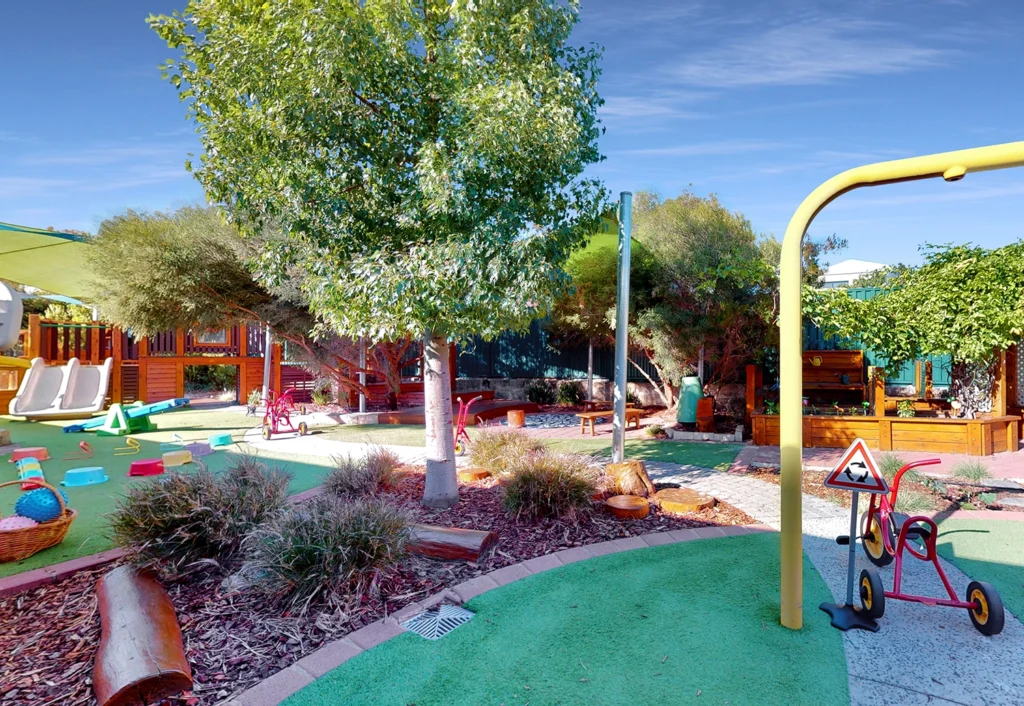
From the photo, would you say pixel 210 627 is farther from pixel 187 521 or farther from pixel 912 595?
pixel 912 595

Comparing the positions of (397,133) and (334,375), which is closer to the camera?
(397,133)

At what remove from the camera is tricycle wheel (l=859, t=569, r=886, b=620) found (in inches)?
130

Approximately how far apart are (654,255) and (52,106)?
9494mm

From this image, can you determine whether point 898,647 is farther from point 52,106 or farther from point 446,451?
point 52,106

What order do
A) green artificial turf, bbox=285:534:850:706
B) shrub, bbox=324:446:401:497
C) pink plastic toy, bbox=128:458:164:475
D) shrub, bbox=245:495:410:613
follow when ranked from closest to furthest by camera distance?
1. green artificial turf, bbox=285:534:850:706
2. shrub, bbox=245:495:410:613
3. shrub, bbox=324:446:401:497
4. pink plastic toy, bbox=128:458:164:475

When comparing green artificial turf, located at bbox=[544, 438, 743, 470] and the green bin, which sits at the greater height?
the green bin

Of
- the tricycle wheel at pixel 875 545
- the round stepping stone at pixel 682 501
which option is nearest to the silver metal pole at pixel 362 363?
the round stepping stone at pixel 682 501

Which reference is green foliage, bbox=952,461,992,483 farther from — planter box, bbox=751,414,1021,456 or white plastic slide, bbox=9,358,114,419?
white plastic slide, bbox=9,358,114,419

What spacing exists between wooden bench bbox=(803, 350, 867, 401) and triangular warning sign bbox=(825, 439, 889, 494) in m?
8.25

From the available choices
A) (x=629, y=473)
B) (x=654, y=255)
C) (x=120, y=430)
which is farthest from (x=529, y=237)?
(x=120, y=430)

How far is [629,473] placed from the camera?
580 cm

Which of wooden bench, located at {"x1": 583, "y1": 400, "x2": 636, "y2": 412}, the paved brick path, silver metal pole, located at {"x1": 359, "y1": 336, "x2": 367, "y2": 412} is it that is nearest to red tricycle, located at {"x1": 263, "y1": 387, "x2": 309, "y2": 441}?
silver metal pole, located at {"x1": 359, "y1": 336, "x2": 367, "y2": 412}

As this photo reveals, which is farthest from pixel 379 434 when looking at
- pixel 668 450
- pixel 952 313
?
pixel 952 313

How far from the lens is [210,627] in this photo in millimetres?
3195
